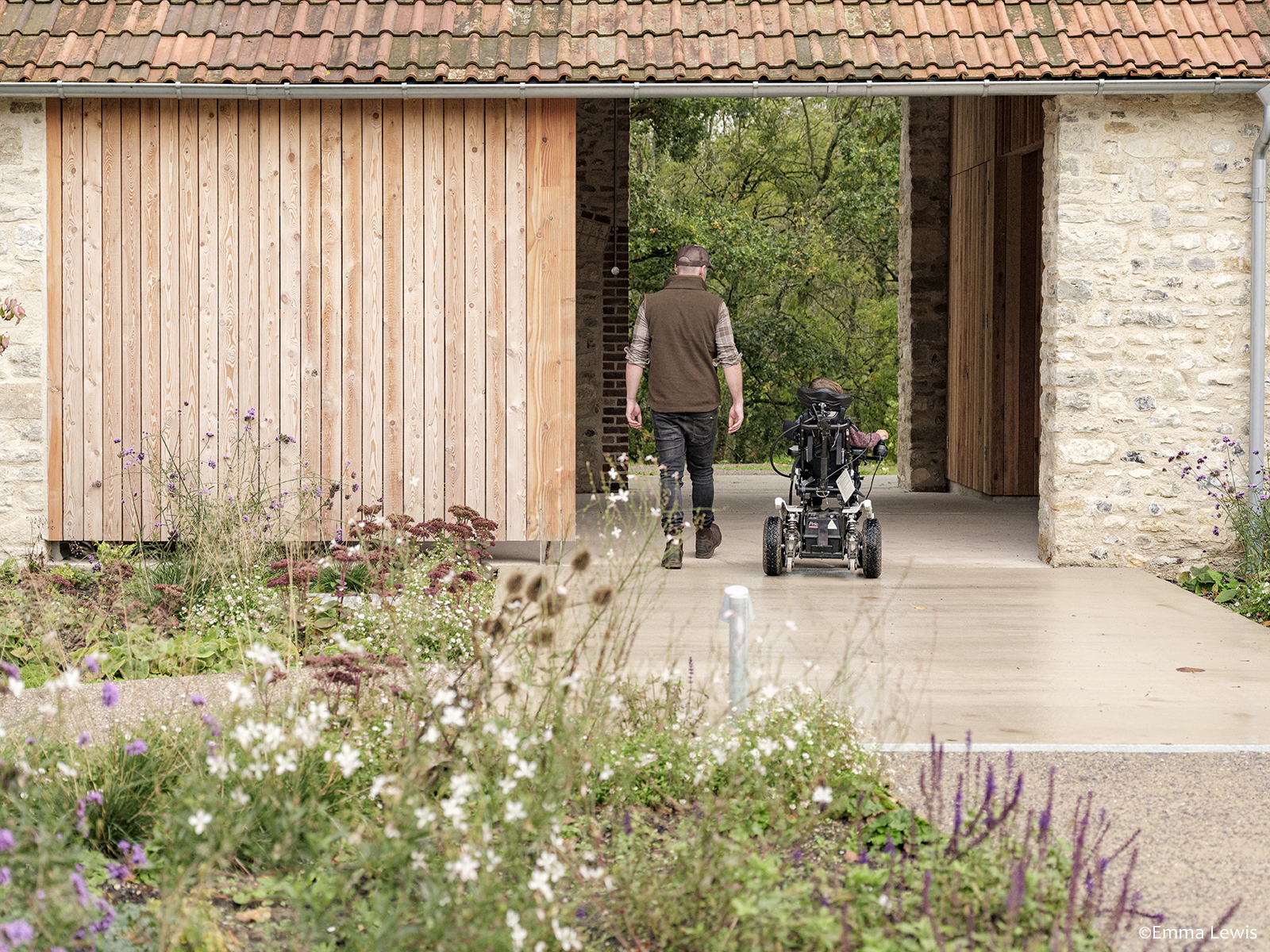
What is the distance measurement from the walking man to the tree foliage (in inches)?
612

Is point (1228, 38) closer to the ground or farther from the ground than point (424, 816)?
farther from the ground

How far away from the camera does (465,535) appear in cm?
762

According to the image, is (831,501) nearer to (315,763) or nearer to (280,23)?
(280,23)

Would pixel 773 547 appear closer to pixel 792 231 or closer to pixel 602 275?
pixel 602 275

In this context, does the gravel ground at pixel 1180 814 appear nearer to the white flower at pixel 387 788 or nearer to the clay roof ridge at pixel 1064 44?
the white flower at pixel 387 788

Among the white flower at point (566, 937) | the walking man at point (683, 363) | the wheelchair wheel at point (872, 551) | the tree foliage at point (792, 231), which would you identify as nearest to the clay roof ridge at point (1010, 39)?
the walking man at point (683, 363)

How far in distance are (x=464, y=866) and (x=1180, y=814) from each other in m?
2.42

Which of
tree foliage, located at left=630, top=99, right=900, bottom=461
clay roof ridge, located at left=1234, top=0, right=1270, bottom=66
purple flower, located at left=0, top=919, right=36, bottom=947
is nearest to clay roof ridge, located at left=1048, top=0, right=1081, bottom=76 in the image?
clay roof ridge, located at left=1234, top=0, right=1270, bottom=66

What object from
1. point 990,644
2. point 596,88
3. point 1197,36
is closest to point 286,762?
point 990,644

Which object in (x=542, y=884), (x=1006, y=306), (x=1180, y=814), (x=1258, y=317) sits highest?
(x=1006, y=306)

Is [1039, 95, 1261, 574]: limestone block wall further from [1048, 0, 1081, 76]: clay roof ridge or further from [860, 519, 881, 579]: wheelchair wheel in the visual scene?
[860, 519, 881, 579]: wheelchair wheel

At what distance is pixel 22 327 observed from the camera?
9055mm

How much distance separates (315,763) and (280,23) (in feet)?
20.6

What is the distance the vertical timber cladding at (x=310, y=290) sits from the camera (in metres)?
9.18
